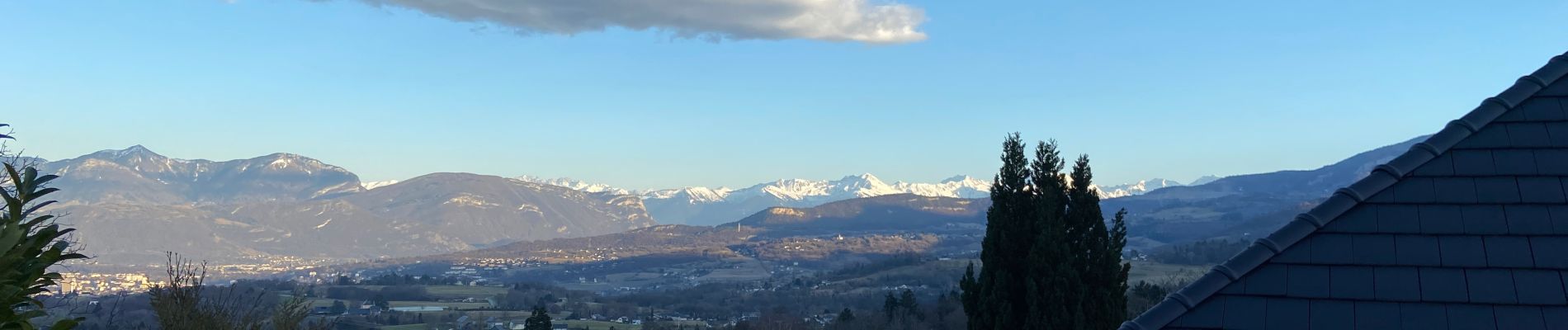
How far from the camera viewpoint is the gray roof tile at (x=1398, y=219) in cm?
414

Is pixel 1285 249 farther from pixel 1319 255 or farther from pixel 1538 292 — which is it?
pixel 1538 292

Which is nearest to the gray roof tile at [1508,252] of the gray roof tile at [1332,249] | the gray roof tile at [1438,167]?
the gray roof tile at [1438,167]

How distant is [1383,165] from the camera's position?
438 centimetres

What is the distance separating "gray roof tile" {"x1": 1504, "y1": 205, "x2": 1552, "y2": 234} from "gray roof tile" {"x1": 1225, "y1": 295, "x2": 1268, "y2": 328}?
3.08 ft

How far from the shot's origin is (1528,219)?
4.07 metres

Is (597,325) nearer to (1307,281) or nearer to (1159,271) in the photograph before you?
(1159,271)

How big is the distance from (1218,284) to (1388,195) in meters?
0.76

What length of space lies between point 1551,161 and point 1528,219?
325 millimetres

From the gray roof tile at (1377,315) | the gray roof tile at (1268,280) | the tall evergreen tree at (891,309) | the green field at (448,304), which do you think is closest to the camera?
the gray roof tile at (1377,315)

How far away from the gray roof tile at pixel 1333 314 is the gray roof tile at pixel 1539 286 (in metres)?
0.57

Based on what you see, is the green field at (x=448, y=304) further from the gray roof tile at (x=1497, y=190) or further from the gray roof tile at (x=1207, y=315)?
the gray roof tile at (x=1497, y=190)

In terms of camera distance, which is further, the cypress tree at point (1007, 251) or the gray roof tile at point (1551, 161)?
the cypress tree at point (1007, 251)

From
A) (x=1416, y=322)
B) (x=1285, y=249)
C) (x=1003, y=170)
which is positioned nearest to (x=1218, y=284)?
(x=1285, y=249)

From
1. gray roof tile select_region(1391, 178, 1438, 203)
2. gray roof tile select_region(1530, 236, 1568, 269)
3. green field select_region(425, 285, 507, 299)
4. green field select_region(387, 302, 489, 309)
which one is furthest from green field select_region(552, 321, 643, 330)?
gray roof tile select_region(1530, 236, 1568, 269)
